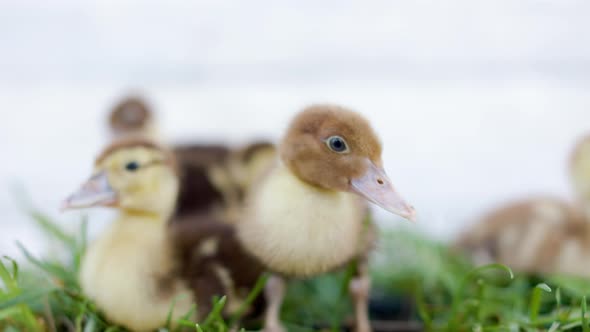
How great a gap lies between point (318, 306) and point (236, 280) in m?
0.24

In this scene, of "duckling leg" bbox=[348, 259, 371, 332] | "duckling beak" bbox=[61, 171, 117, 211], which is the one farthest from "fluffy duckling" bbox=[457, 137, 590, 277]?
"duckling beak" bbox=[61, 171, 117, 211]

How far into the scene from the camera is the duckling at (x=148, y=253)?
1113mm

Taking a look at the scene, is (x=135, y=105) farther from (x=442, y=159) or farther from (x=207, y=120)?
(x=442, y=159)

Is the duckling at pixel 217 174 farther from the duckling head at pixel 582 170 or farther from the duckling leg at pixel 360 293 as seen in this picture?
the duckling head at pixel 582 170

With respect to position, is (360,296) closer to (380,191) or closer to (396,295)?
(380,191)

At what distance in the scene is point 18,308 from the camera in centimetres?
107

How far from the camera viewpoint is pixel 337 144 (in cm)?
101

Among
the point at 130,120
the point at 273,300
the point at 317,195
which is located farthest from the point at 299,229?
the point at 130,120

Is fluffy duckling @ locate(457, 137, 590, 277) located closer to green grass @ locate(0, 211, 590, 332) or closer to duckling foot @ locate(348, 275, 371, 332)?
green grass @ locate(0, 211, 590, 332)

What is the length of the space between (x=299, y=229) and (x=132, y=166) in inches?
12.1

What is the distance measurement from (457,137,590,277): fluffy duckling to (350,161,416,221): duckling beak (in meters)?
0.69

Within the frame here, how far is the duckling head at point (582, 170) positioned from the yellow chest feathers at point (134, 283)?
997 millimetres

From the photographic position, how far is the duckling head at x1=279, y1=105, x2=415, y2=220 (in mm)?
993

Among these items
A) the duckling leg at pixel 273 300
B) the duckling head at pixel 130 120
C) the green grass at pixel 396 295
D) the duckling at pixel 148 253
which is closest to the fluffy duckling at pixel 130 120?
the duckling head at pixel 130 120
